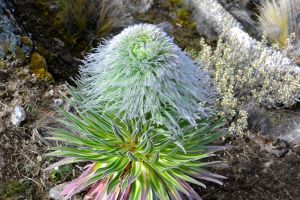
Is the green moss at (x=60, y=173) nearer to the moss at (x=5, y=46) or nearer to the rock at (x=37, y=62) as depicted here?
the rock at (x=37, y=62)

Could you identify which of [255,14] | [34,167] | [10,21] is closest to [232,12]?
[255,14]

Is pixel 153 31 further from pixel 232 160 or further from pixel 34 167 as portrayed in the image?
pixel 232 160

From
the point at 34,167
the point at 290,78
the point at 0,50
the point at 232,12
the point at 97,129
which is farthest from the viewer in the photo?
Result: the point at 232,12

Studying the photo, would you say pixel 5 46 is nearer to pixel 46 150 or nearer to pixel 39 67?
pixel 39 67

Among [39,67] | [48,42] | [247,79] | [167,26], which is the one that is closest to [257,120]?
[247,79]

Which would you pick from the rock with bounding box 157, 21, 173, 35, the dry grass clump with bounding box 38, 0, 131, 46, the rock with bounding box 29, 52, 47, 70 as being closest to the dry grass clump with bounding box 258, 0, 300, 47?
the rock with bounding box 157, 21, 173, 35

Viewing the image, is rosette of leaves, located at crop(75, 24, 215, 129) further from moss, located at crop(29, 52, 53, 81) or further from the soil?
moss, located at crop(29, 52, 53, 81)
